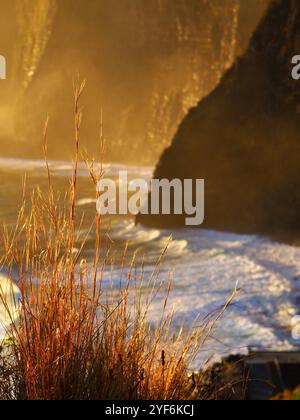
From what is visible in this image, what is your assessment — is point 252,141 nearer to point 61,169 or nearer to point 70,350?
point 70,350

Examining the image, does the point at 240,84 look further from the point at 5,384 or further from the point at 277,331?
the point at 5,384

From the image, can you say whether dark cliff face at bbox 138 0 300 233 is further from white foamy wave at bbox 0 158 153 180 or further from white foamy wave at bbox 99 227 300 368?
white foamy wave at bbox 0 158 153 180

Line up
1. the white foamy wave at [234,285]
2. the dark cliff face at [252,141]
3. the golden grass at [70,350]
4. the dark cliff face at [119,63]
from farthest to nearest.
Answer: the dark cliff face at [119,63] → the dark cliff face at [252,141] → the white foamy wave at [234,285] → the golden grass at [70,350]

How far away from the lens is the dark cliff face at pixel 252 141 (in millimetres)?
13625

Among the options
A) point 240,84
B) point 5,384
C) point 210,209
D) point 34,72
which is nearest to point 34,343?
point 5,384

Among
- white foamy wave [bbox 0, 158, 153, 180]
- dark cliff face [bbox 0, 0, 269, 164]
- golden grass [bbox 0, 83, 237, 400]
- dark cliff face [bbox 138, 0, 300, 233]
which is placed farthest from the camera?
dark cliff face [bbox 0, 0, 269, 164]

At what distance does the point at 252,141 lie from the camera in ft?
46.5

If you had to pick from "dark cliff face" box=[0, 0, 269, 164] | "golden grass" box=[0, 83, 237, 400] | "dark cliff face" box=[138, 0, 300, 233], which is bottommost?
"golden grass" box=[0, 83, 237, 400]

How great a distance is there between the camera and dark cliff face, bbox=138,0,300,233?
13.6 metres

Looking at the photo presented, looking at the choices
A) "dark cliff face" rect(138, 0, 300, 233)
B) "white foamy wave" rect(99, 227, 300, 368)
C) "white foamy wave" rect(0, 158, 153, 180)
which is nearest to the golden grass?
"white foamy wave" rect(99, 227, 300, 368)

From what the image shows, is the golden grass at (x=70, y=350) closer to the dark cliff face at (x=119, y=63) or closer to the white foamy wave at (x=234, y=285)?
the white foamy wave at (x=234, y=285)

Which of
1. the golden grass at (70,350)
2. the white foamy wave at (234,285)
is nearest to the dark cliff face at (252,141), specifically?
the white foamy wave at (234,285)

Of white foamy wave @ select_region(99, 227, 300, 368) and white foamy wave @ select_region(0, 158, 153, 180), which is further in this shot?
white foamy wave @ select_region(0, 158, 153, 180)

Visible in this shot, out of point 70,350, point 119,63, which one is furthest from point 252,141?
point 119,63
